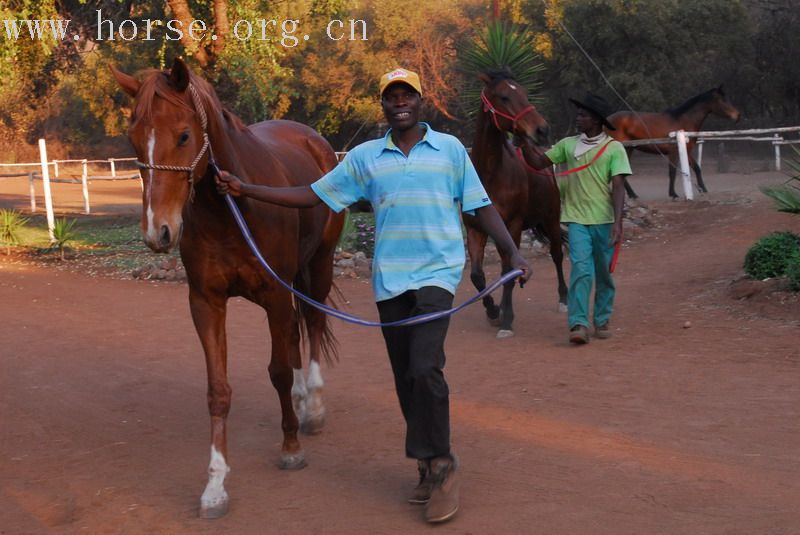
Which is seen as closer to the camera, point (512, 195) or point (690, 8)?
point (512, 195)

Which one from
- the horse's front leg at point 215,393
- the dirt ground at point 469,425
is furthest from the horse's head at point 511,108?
the horse's front leg at point 215,393

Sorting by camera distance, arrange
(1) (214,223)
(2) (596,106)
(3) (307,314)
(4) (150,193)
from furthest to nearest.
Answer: (2) (596,106) < (3) (307,314) < (1) (214,223) < (4) (150,193)

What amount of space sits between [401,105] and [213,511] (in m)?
2.11

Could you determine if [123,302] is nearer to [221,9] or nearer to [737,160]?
[221,9]

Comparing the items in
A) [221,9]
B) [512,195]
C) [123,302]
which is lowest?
[123,302]

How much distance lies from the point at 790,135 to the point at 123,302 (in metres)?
26.9

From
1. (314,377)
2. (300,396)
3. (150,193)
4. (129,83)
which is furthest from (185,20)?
(150,193)

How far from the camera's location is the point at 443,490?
13.9 ft

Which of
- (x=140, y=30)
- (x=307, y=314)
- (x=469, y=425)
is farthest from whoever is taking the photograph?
(x=140, y=30)

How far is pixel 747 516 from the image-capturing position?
4086 mm

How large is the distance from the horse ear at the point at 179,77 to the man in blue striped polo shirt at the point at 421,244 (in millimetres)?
848

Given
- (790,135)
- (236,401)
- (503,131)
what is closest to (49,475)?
(236,401)

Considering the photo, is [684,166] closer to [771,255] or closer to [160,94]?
[771,255]

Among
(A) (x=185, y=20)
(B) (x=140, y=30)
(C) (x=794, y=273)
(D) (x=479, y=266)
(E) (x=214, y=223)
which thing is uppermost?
(B) (x=140, y=30)
